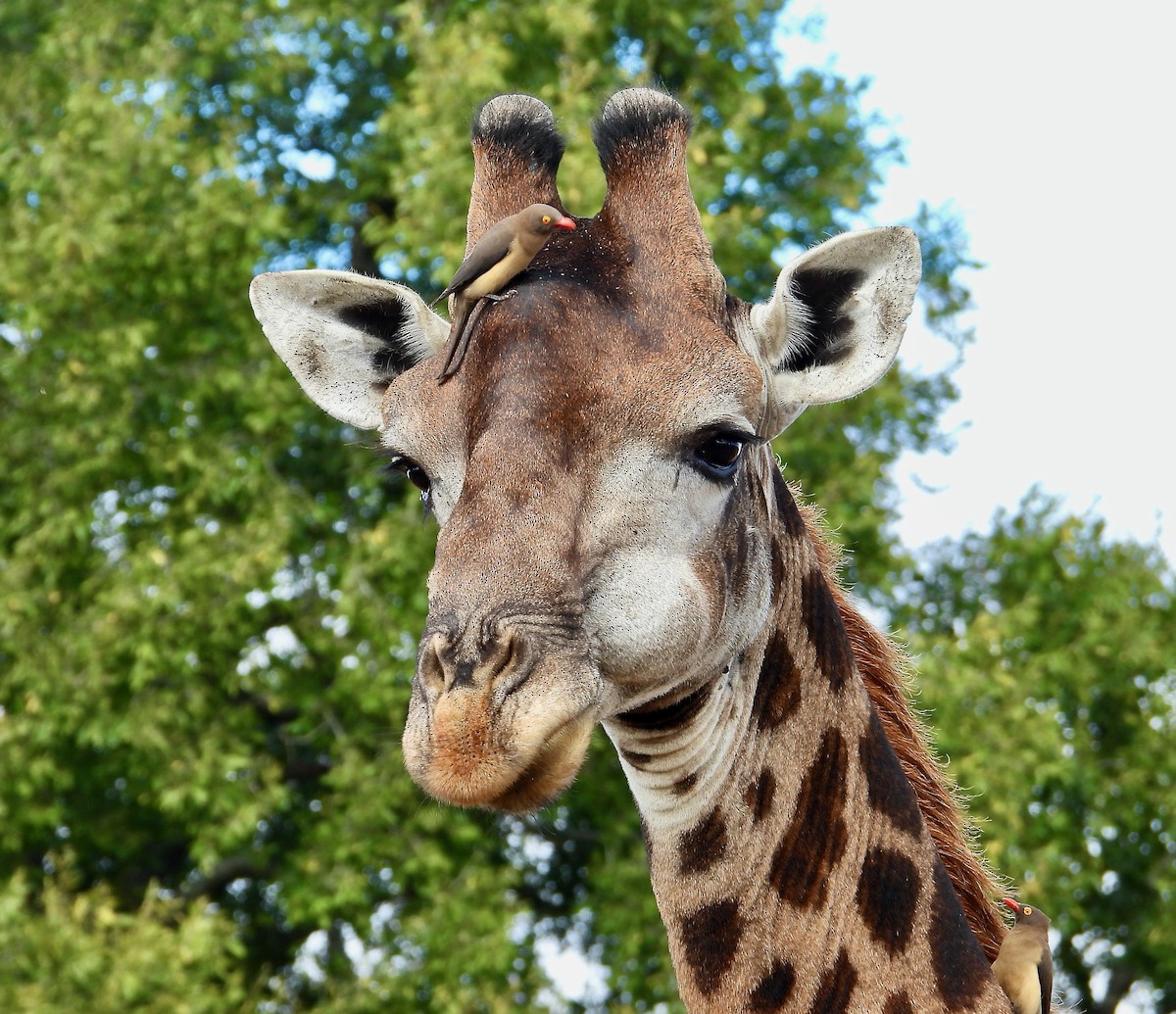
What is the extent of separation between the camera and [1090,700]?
1881 cm

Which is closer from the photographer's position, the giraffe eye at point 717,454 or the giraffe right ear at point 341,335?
the giraffe eye at point 717,454

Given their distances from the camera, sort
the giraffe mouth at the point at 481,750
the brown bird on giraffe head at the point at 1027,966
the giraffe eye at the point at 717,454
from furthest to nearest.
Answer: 1. the brown bird on giraffe head at the point at 1027,966
2. the giraffe eye at the point at 717,454
3. the giraffe mouth at the point at 481,750

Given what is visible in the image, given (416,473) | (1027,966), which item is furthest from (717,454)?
(1027,966)

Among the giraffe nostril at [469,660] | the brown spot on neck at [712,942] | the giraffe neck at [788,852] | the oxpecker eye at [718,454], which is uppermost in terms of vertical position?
the oxpecker eye at [718,454]

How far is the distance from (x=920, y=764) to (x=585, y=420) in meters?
1.61

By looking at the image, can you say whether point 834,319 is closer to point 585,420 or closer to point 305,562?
point 585,420

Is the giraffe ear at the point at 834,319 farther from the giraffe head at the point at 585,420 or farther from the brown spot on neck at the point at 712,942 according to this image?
the brown spot on neck at the point at 712,942

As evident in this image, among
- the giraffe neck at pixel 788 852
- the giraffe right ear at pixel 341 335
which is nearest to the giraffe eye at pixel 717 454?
the giraffe neck at pixel 788 852

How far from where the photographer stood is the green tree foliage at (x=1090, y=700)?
53.5 ft

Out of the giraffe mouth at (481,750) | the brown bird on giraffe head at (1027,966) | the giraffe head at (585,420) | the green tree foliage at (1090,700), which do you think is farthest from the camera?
the green tree foliage at (1090,700)

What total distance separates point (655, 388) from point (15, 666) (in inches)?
487

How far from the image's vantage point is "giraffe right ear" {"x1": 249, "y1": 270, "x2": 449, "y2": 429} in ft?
13.5

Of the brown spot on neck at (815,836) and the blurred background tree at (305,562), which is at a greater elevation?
the brown spot on neck at (815,836)

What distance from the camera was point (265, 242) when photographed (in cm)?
1714
